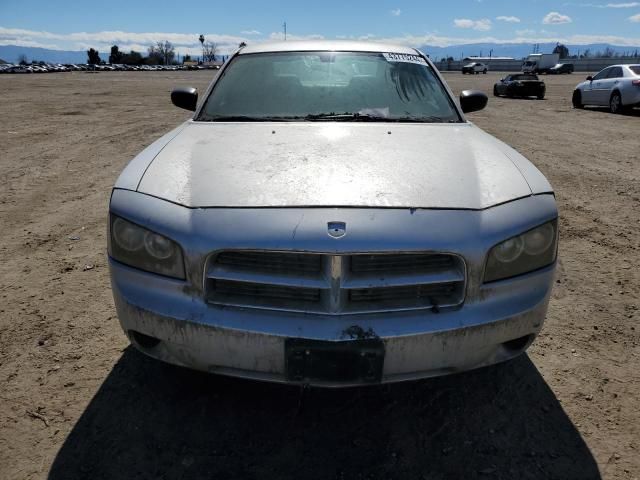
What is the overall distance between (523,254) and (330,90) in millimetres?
1724

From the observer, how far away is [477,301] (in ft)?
6.13

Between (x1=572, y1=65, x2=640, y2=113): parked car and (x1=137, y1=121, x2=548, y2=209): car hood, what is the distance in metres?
13.3

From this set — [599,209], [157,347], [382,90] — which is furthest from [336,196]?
[599,209]

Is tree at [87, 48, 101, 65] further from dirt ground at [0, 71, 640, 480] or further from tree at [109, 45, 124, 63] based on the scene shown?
dirt ground at [0, 71, 640, 480]

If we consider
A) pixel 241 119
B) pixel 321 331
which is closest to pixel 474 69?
pixel 241 119

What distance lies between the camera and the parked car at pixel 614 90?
520 inches

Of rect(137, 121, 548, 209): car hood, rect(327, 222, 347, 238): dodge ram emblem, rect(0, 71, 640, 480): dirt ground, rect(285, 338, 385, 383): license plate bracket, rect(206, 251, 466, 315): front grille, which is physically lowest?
rect(0, 71, 640, 480): dirt ground

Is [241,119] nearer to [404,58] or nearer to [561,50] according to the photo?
[404,58]

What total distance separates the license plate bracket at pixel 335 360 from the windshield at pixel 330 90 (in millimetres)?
1592

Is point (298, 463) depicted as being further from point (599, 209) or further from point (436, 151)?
point (599, 209)

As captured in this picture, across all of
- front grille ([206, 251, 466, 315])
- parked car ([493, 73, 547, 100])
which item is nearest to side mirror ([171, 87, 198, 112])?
front grille ([206, 251, 466, 315])

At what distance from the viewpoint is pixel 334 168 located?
2146 mm

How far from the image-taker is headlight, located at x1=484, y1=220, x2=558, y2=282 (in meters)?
1.89

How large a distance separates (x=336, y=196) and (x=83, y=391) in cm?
157
